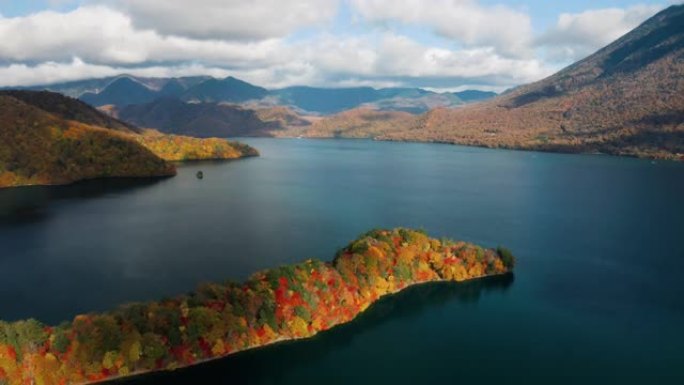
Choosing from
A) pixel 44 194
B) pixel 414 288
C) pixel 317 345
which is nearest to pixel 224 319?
pixel 317 345

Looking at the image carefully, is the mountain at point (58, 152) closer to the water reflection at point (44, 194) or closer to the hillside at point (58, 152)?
the hillside at point (58, 152)

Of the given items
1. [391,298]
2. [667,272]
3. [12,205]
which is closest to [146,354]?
[391,298]

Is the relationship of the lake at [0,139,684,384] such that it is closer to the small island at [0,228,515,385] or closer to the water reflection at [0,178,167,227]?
the water reflection at [0,178,167,227]

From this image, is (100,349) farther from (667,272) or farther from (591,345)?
(667,272)

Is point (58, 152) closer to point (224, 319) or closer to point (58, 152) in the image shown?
point (58, 152)

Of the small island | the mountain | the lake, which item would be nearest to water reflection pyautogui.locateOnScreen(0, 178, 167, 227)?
the lake

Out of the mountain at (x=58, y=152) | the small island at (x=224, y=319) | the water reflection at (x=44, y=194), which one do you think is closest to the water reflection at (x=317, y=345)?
the small island at (x=224, y=319)
